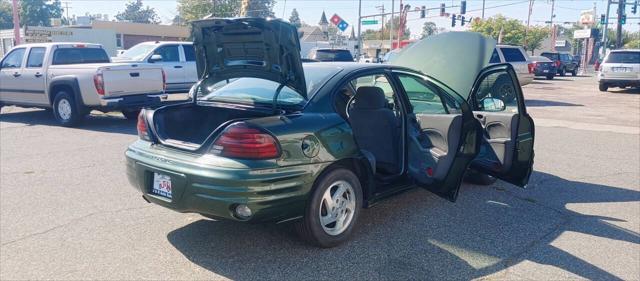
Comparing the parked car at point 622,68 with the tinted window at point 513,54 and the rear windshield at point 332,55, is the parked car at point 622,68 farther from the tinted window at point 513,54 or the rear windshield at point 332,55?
the rear windshield at point 332,55

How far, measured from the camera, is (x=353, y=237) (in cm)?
428

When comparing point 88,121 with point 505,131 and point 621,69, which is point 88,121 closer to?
point 505,131

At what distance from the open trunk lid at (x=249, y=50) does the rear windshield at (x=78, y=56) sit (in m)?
7.61

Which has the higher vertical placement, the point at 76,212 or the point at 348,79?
the point at 348,79

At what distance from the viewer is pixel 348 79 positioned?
4309 millimetres

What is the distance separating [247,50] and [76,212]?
2329mm

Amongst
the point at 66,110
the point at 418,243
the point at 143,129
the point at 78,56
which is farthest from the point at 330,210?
the point at 78,56

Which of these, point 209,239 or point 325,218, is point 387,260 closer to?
point 325,218

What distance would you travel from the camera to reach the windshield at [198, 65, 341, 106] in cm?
414

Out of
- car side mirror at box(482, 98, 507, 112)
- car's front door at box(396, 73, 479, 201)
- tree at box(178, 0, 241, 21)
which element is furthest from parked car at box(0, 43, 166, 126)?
tree at box(178, 0, 241, 21)

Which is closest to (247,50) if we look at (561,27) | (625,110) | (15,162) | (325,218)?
(325,218)

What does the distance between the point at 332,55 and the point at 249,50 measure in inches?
601

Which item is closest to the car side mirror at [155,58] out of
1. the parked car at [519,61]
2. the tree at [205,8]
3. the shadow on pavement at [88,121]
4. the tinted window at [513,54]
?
the shadow on pavement at [88,121]

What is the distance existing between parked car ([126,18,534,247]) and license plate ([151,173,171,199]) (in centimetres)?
1
